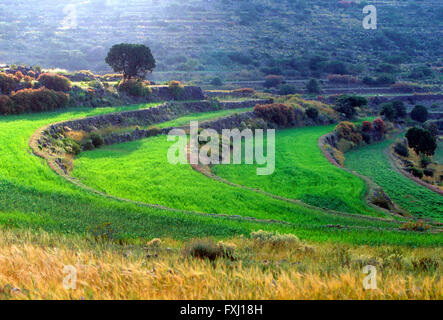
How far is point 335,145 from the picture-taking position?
4203 centimetres

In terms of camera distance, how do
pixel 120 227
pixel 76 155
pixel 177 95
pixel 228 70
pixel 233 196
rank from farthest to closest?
pixel 228 70 < pixel 177 95 < pixel 76 155 < pixel 233 196 < pixel 120 227

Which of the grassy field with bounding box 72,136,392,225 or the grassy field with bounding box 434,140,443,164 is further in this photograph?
the grassy field with bounding box 434,140,443,164

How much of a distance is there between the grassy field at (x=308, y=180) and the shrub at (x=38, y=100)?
16292mm

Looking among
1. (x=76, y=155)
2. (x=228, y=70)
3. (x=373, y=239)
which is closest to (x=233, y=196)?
(x=373, y=239)

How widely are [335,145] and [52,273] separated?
128ft

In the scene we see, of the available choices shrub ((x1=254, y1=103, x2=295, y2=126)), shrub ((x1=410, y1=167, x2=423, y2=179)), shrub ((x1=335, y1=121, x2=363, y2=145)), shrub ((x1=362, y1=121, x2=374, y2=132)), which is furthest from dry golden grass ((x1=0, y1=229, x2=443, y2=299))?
shrub ((x1=362, y1=121, x2=374, y2=132))

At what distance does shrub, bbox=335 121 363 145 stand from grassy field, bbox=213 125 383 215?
1048cm

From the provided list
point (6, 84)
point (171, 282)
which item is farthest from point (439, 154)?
point (171, 282)

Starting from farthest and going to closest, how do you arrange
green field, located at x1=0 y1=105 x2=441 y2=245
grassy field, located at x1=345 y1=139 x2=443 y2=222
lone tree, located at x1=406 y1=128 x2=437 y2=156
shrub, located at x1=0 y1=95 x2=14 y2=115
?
1. lone tree, located at x1=406 y1=128 x2=437 y2=156
2. shrub, located at x1=0 y1=95 x2=14 y2=115
3. grassy field, located at x1=345 y1=139 x2=443 y2=222
4. green field, located at x1=0 y1=105 x2=441 y2=245

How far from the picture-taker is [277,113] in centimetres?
4750

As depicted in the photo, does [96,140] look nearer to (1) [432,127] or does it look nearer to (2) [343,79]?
(1) [432,127]

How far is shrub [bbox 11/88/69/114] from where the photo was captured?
32188mm

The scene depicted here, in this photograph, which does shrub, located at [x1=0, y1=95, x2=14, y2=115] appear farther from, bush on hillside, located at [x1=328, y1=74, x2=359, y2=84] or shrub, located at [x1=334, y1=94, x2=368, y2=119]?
bush on hillside, located at [x1=328, y1=74, x2=359, y2=84]
